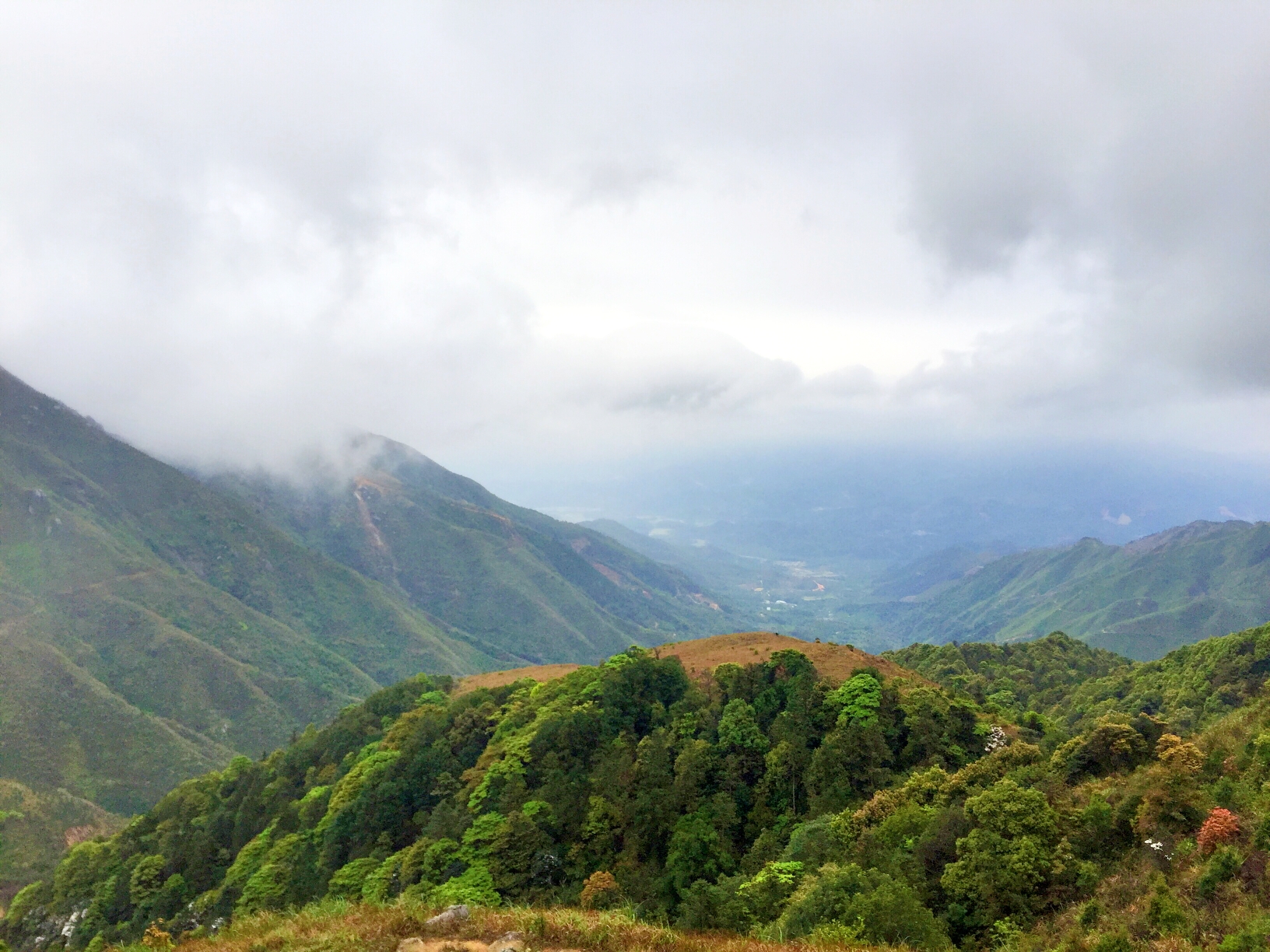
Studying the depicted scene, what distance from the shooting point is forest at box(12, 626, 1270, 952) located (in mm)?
18906

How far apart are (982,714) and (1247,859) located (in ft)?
82.0

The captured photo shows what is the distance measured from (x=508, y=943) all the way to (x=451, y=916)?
247 cm

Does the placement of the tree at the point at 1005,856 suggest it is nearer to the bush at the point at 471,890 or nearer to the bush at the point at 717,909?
the bush at the point at 717,909

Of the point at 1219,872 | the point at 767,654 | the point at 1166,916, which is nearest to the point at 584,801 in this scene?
the point at 767,654

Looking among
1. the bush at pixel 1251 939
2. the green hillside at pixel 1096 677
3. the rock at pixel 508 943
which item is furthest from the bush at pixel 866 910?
the green hillside at pixel 1096 677

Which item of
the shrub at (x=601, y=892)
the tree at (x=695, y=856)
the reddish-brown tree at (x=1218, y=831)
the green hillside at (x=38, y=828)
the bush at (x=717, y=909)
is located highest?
the reddish-brown tree at (x=1218, y=831)

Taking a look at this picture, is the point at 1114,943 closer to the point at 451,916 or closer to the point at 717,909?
the point at 717,909

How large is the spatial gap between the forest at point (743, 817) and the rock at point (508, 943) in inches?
204

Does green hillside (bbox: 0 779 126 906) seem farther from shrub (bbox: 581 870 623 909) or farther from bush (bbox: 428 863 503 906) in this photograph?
shrub (bbox: 581 870 623 909)

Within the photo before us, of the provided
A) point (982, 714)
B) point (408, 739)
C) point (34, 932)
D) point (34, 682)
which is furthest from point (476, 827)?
point (34, 682)

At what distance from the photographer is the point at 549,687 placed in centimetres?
5288

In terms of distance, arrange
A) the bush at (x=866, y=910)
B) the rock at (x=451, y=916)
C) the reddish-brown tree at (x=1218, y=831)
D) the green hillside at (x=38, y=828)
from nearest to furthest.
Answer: the rock at (x=451, y=916)
the reddish-brown tree at (x=1218, y=831)
the bush at (x=866, y=910)
the green hillside at (x=38, y=828)

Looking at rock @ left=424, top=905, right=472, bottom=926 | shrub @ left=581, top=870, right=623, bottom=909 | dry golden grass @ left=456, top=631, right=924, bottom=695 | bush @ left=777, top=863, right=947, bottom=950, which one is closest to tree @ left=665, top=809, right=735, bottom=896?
shrub @ left=581, top=870, right=623, bottom=909

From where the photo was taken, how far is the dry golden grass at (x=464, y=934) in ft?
48.2
